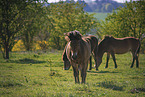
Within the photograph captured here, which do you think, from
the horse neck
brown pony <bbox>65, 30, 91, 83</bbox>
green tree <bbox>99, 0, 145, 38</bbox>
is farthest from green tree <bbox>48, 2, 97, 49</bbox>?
brown pony <bbox>65, 30, 91, 83</bbox>

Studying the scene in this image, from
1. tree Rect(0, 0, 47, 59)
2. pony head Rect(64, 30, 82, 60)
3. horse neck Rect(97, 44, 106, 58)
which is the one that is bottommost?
horse neck Rect(97, 44, 106, 58)

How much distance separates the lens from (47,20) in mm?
36469

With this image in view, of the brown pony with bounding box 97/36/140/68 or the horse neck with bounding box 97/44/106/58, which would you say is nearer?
the horse neck with bounding box 97/44/106/58

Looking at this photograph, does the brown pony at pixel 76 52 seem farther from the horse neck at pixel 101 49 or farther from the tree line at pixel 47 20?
the tree line at pixel 47 20

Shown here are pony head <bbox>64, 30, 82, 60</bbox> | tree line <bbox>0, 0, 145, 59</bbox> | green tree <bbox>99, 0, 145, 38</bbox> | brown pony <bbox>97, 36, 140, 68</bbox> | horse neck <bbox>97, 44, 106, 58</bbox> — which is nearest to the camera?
pony head <bbox>64, 30, 82, 60</bbox>

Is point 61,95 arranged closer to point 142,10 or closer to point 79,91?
point 79,91

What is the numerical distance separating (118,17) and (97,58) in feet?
65.3

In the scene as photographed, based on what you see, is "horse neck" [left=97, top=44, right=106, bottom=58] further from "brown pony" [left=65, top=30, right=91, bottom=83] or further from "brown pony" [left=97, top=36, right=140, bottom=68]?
"brown pony" [left=65, top=30, right=91, bottom=83]

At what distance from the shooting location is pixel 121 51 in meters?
17.1

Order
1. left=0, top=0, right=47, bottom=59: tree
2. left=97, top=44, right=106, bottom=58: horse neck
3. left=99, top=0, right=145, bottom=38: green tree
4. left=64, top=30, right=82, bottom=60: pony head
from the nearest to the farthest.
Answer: left=64, top=30, right=82, bottom=60: pony head < left=97, top=44, right=106, bottom=58: horse neck < left=0, top=0, right=47, bottom=59: tree < left=99, top=0, right=145, bottom=38: green tree

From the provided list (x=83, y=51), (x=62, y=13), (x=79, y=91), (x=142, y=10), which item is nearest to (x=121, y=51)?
(x=83, y=51)

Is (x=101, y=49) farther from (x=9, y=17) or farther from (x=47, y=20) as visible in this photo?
(x=47, y=20)

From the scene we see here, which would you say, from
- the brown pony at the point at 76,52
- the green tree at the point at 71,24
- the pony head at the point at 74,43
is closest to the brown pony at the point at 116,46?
the brown pony at the point at 76,52

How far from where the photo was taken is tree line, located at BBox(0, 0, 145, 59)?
20.5m
